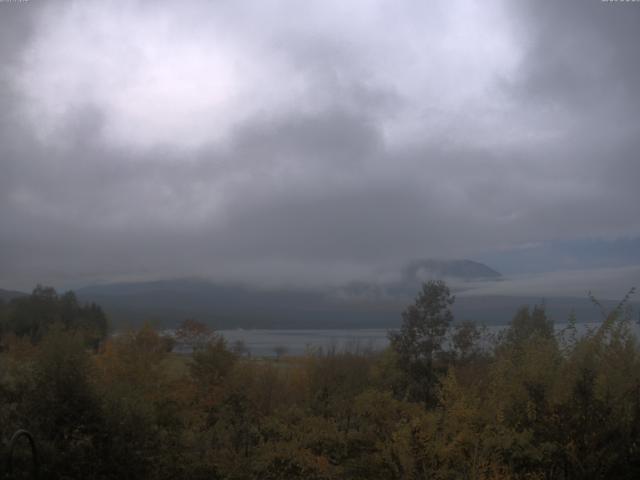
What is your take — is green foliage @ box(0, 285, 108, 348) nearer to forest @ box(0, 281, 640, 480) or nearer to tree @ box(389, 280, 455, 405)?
tree @ box(389, 280, 455, 405)

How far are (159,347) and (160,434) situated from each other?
18333 mm

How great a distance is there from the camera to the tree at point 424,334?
4088cm

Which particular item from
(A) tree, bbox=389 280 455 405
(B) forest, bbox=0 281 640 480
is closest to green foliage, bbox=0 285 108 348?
(A) tree, bbox=389 280 455 405

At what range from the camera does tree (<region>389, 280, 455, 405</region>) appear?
134 feet

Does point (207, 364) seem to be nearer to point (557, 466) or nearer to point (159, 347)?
point (159, 347)

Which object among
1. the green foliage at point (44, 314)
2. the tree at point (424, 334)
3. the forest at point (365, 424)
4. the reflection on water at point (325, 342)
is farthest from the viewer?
the green foliage at point (44, 314)

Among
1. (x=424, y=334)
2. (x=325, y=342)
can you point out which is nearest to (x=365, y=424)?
(x=424, y=334)

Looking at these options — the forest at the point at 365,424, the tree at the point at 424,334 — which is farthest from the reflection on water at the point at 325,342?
the tree at the point at 424,334

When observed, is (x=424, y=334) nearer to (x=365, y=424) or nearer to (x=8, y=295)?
(x=365, y=424)

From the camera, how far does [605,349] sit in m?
19.4

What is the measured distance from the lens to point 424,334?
4144 centimetres

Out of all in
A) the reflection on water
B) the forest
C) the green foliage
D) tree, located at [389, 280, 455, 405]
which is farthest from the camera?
the green foliage

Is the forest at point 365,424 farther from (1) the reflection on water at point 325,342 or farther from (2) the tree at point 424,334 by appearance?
(2) the tree at point 424,334

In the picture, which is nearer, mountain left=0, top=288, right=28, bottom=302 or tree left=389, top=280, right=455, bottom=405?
tree left=389, top=280, right=455, bottom=405
